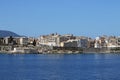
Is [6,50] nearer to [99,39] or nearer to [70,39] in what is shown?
[70,39]

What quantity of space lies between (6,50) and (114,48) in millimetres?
38121

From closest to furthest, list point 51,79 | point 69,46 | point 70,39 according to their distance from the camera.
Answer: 1. point 51,79
2. point 69,46
3. point 70,39

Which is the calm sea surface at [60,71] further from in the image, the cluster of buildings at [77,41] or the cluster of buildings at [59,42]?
the cluster of buildings at [77,41]

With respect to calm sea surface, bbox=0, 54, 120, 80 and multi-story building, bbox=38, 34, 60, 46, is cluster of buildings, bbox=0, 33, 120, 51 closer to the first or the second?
multi-story building, bbox=38, 34, 60, 46

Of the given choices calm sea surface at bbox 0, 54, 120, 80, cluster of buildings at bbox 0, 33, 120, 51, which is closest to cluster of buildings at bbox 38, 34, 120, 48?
cluster of buildings at bbox 0, 33, 120, 51

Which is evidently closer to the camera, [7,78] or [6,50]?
[7,78]

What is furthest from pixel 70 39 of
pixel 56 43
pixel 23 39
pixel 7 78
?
pixel 7 78

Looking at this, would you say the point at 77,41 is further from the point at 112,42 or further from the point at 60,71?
the point at 60,71

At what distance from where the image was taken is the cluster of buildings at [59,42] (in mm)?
164875

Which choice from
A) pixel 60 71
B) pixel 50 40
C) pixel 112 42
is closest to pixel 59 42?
pixel 50 40

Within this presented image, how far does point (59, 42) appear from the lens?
16762 centimetres

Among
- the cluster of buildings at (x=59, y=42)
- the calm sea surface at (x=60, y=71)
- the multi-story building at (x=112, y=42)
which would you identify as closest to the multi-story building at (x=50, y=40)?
the cluster of buildings at (x=59, y=42)

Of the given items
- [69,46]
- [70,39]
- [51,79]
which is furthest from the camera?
[70,39]

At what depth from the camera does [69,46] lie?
163m
